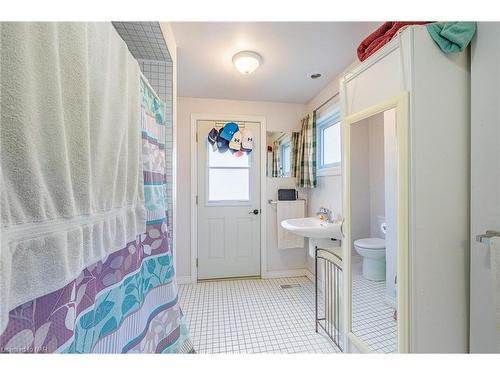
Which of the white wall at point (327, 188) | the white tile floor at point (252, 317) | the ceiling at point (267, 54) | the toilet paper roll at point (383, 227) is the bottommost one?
the white tile floor at point (252, 317)

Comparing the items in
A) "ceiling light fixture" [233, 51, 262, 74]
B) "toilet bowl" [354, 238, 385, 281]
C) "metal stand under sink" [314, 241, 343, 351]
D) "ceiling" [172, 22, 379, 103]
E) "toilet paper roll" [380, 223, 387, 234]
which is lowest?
"metal stand under sink" [314, 241, 343, 351]

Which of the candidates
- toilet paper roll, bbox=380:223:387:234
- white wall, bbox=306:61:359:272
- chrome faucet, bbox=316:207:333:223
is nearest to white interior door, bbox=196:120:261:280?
white wall, bbox=306:61:359:272

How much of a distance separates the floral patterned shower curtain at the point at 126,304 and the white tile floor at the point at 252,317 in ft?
1.18

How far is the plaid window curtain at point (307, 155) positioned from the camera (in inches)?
93.2

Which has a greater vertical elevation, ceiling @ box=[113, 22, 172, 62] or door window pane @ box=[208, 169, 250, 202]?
ceiling @ box=[113, 22, 172, 62]

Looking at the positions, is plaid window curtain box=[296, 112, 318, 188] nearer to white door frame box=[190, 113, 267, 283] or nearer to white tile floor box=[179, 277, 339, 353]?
white door frame box=[190, 113, 267, 283]

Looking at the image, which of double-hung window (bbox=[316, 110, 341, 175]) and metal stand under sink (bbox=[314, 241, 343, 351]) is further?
double-hung window (bbox=[316, 110, 341, 175])

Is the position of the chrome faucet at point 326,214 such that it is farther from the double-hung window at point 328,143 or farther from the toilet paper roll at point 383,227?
the toilet paper roll at point 383,227

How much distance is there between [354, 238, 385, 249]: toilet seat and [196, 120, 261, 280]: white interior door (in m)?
1.60

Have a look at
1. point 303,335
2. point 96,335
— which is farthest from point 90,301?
point 303,335

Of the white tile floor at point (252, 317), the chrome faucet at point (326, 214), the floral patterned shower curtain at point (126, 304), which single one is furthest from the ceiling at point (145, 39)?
the white tile floor at point (252, 317)

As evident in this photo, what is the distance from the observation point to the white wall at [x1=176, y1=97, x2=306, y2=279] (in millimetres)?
2562

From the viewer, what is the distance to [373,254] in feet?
3.61
